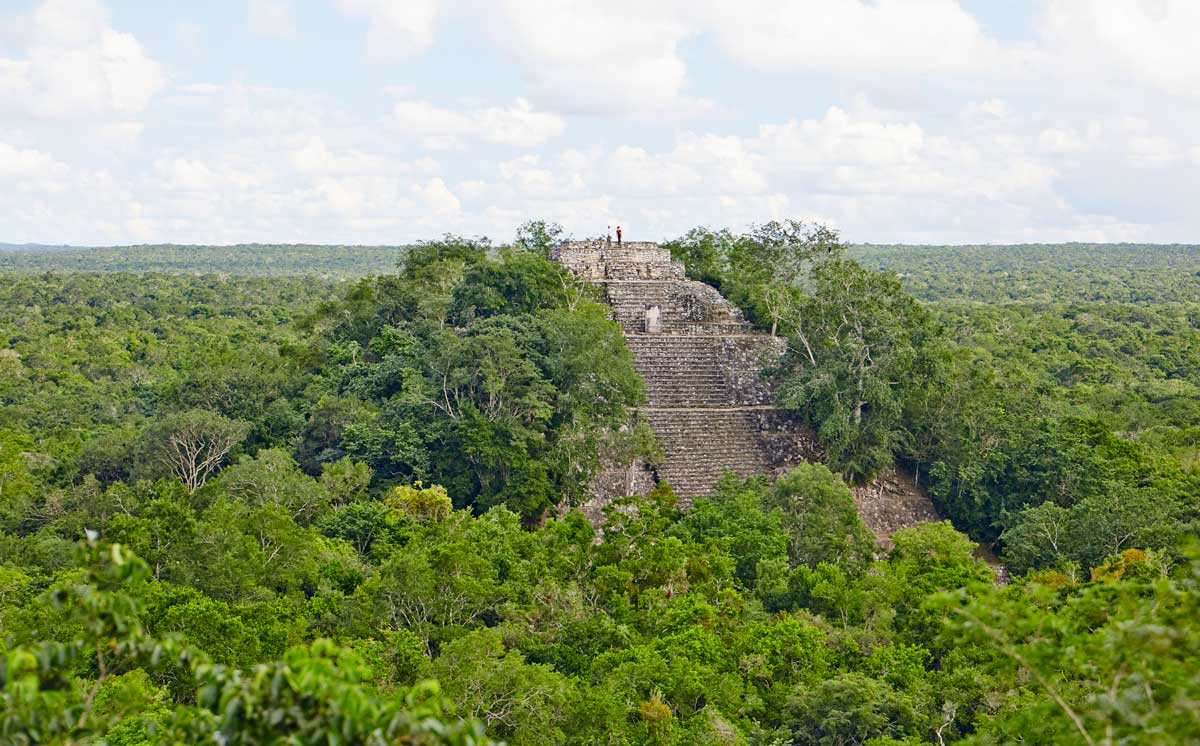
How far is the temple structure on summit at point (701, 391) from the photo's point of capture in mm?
17422

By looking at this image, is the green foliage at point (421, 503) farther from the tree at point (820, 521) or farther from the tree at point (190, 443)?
the tree at point (820, 521)

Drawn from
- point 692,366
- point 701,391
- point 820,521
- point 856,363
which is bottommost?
point 820,521

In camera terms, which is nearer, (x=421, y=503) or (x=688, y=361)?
(x=421, y=503)

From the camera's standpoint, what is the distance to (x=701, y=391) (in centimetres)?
1908

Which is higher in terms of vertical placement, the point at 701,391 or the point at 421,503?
the point at 701,391

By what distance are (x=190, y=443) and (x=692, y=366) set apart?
889 cm

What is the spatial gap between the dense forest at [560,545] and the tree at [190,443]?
0.07 meters

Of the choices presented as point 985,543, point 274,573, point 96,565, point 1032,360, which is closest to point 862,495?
point 985,543

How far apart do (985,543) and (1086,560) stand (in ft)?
9.87

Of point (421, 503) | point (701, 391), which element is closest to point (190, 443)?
point (421, 503)

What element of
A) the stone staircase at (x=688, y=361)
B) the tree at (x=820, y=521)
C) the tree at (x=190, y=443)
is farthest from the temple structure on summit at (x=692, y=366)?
the tree at (x=190, y=443)

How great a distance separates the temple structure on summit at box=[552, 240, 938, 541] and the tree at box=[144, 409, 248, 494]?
240 inches

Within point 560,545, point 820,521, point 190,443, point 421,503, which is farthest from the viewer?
point 190,443

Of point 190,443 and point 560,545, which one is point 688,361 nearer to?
point 560,545
